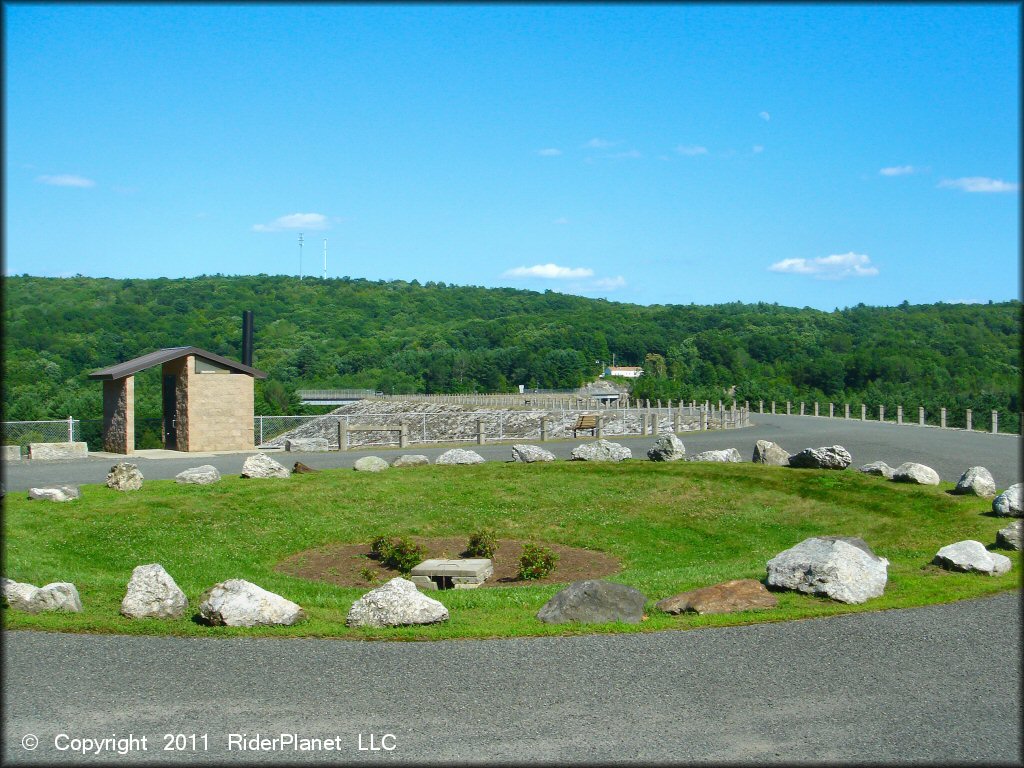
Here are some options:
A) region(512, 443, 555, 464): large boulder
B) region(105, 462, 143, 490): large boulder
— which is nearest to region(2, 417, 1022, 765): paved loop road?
region(105, 462, 143, 490): large boulder

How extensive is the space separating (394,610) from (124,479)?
1051 centimetres

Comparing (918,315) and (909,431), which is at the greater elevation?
(918,315)

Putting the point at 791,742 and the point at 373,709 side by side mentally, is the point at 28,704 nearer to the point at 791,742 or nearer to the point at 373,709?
the point at 373,709

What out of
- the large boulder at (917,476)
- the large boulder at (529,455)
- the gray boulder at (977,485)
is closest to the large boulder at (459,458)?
the large boulder at (529,455)

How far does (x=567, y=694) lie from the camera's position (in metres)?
6.74

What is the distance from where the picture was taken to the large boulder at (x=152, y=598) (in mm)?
9227

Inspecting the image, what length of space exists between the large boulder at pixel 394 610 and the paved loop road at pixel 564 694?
0.65 m

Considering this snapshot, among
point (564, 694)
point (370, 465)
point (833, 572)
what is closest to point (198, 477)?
point (370, 465)

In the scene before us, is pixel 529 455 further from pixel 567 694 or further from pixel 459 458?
pixel 567 694

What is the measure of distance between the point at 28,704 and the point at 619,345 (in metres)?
128

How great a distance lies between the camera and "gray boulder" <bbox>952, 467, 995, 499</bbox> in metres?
15.6

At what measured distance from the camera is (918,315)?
47969 millimetres

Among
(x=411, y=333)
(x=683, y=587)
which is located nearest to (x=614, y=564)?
(x=683, y=587)

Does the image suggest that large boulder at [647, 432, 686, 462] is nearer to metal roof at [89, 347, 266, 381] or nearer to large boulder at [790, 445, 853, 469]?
large boulder at [790, 445, 853, 469]
